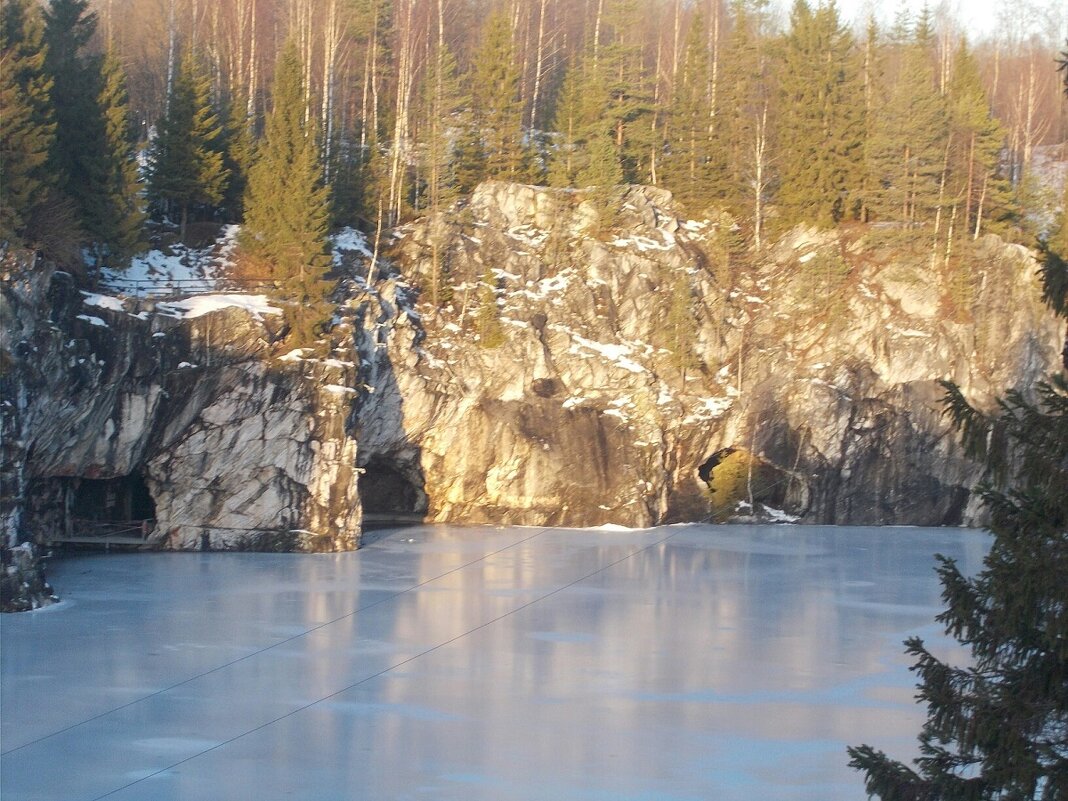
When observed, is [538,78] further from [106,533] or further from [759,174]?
[106,533]

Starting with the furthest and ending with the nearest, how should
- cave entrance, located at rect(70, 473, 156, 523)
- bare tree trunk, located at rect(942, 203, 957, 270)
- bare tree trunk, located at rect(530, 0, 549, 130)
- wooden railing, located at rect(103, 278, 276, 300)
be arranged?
bare tree trunk, located at rect(530, 0, 549, 130), bare tree trunk, located at rect(942, 203, 957, 270), cave entrance, located at rect(70, 473, 156, 523), wooden railing, located at rect(103, 278, 276, 300)

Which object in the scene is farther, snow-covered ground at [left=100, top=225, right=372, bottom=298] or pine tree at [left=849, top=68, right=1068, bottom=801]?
snow-covered ground at [left=100, top=225, right=372, bottom=298]

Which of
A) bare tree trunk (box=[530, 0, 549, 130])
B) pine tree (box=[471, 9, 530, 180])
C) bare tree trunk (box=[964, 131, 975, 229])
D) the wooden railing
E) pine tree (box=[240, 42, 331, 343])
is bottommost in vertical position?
the wooden railing

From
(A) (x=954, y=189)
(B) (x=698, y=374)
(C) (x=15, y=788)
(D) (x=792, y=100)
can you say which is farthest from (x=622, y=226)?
(C) (x=15, y=788)

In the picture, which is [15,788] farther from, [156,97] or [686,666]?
[156,97]

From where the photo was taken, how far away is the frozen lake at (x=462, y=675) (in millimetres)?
9297

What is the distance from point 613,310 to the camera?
2516cm

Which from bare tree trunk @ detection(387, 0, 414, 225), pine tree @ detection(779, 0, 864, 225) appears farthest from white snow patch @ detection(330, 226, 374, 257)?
pine tree @ detection(779, 0, 864, 225)

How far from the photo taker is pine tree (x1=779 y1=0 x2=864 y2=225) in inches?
1051

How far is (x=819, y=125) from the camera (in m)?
27.0

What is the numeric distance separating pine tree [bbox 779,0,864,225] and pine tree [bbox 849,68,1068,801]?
2290 centimetres

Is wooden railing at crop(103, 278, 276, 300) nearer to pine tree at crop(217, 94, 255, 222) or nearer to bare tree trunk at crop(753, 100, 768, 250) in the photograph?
pine tree at crop(217, 94, 255, 222)

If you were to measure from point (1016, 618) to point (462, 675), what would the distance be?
8.81m

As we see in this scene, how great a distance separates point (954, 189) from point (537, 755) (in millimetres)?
21203
